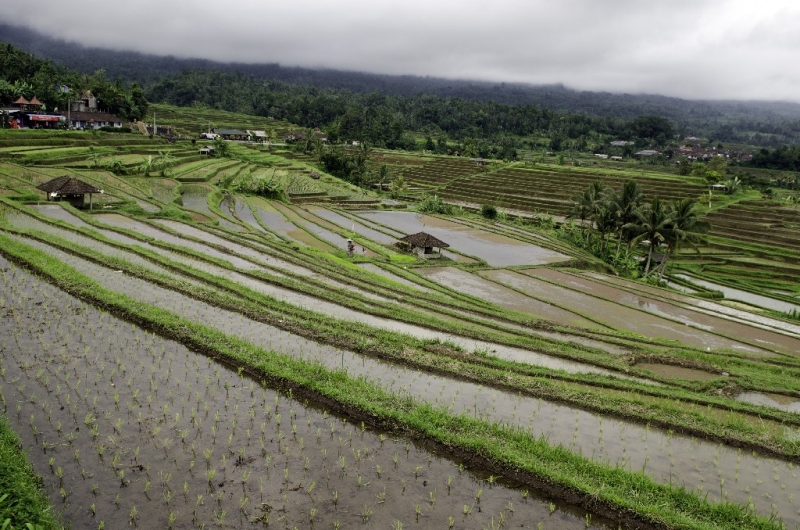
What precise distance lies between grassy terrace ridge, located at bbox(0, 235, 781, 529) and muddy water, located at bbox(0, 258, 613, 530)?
302mm

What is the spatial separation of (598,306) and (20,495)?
19.1m

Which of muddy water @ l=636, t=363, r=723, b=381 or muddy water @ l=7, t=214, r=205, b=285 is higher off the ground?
muddy water @ l=7, t=214, r=205, b=285

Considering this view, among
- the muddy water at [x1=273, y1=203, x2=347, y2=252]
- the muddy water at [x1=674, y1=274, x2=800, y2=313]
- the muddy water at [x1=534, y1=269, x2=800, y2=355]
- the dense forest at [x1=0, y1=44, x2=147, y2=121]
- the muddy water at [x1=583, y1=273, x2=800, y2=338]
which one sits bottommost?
the muddy water at [x1=674, y1=274, x2=800, y2=313]

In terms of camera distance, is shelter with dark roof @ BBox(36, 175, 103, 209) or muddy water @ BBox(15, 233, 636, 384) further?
shelter with dark roof @ BBox(36, 175, 103, 209)

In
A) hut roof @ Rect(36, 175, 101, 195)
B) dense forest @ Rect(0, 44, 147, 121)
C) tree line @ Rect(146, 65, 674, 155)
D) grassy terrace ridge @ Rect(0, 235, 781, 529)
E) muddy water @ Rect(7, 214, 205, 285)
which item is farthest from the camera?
tree line @ Rect(146, 65, 674, 155)

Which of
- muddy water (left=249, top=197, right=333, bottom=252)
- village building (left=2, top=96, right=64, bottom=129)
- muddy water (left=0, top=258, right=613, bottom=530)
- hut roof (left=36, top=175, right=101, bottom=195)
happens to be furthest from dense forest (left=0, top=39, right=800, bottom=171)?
muddy water (left=0, top=258, right=613, bottom=530)

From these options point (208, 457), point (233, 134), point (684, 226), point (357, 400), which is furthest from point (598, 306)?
point (233, 134)

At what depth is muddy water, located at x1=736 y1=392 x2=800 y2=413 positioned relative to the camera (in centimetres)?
1160

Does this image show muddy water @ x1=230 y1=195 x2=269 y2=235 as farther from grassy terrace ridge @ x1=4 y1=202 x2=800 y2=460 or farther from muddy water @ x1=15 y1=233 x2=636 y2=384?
grassy terrace ridge @ x1=4 y1=202 x2=800 y2=460

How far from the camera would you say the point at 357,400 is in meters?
8.80

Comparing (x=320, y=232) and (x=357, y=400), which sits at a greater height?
(x=357, y=400)

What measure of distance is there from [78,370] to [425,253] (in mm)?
19655

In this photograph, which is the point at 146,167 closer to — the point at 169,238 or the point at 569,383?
the point at 169,238

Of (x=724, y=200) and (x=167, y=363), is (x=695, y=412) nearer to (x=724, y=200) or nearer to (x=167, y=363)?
(x=167, y=363)
